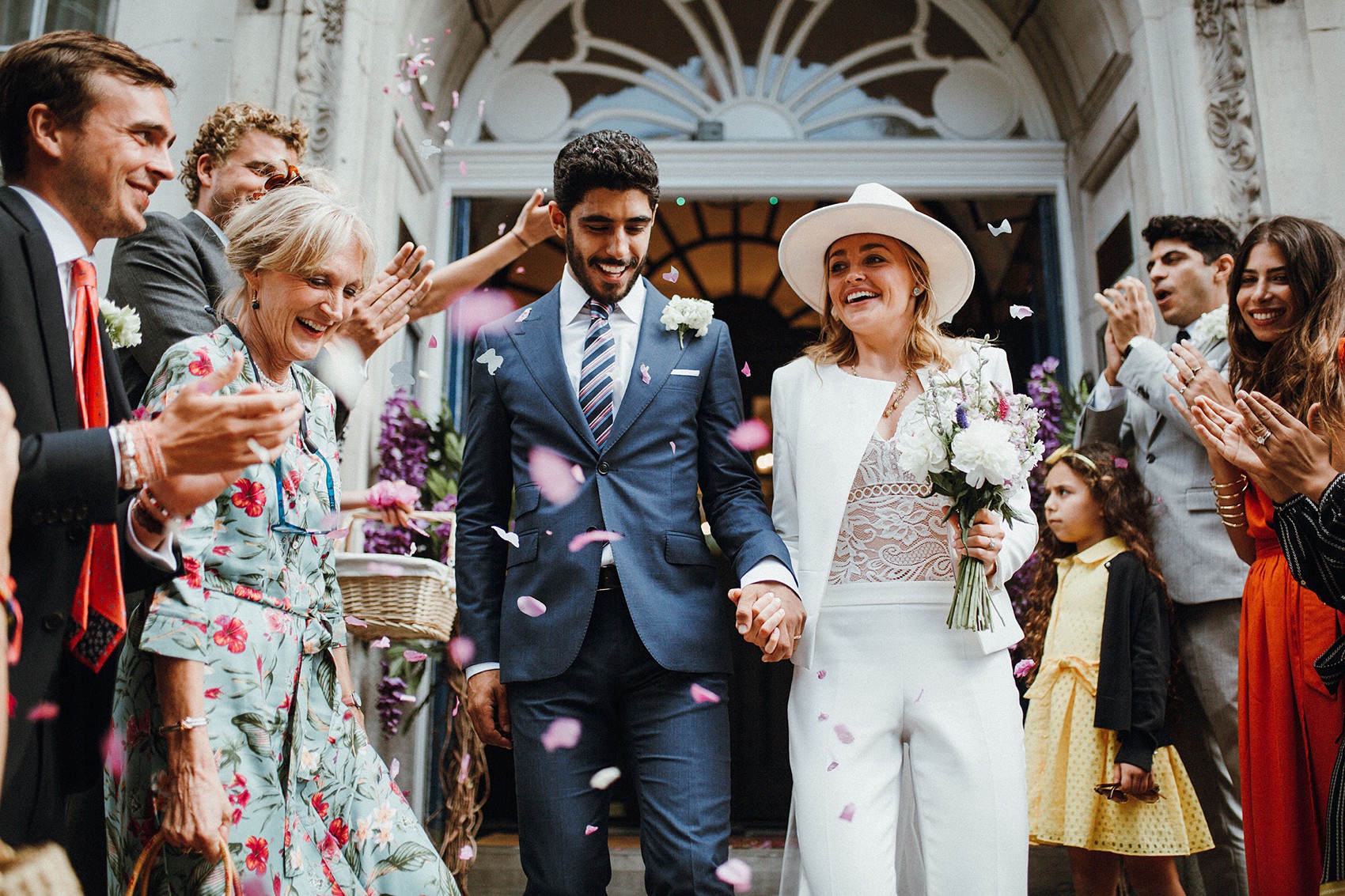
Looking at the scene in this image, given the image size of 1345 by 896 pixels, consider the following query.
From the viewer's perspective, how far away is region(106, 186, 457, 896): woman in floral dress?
2119 millimetres

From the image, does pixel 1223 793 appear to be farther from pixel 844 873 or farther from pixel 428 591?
pixel 428 591

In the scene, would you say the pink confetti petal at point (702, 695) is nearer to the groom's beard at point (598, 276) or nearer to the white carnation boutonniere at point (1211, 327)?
the groom's beard at point (598, 276)

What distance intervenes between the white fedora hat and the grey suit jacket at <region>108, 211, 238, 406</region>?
155cm

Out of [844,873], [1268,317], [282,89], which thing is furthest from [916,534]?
[282,89]

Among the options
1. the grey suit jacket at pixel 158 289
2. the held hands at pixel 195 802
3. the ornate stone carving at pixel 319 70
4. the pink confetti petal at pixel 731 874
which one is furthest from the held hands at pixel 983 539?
the ornate stone carving at pixel 319 70

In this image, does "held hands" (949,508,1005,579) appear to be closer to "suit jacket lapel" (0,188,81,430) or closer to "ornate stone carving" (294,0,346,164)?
"suit jacket lapel" (0,188,81,430)

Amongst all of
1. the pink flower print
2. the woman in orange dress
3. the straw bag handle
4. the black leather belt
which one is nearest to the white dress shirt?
the pink flower print

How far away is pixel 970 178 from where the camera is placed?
20.8 feet

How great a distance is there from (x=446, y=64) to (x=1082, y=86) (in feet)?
11.5

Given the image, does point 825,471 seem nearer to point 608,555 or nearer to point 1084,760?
point 608,555

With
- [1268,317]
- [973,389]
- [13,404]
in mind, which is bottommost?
[13,404]

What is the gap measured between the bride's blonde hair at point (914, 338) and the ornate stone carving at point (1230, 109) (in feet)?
8.14

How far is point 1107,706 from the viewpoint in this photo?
12.1 feet

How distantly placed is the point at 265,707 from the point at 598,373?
3.57 ft
